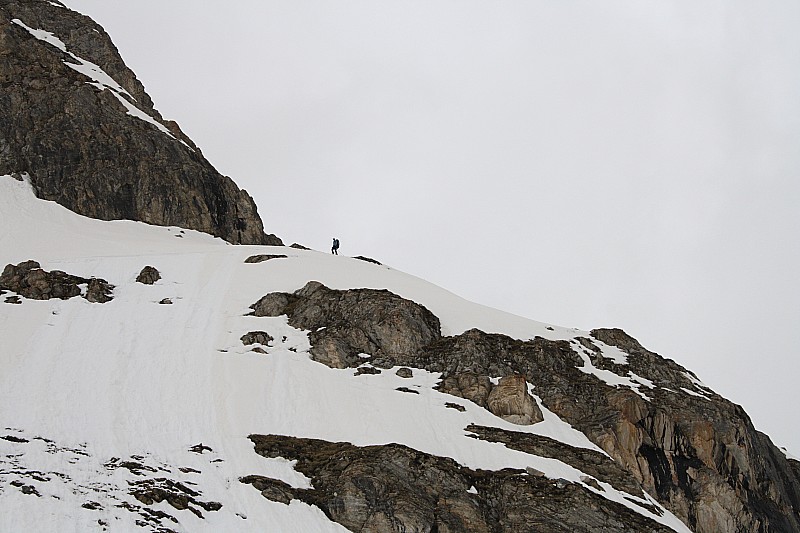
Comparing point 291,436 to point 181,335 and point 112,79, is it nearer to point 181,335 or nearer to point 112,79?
point 181,335

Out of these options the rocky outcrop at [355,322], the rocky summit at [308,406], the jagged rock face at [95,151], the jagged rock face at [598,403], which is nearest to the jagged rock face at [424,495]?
the rocky summit at [308,406]

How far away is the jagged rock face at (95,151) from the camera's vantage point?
6962cm

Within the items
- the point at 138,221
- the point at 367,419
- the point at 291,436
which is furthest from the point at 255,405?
the point at 138,221

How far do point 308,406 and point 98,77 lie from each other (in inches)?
2455

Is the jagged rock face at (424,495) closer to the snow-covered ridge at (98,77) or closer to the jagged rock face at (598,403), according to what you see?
the jagged rock face at (598,403)

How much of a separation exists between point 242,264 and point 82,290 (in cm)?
1299

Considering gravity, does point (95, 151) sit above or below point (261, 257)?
above

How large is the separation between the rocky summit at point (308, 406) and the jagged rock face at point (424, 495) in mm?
94

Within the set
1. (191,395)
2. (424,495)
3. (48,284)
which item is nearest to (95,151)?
(48,284)

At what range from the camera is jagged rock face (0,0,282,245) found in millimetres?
69625

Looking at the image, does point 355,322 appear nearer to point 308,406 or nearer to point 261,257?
point 308,406

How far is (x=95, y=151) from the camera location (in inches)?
2876

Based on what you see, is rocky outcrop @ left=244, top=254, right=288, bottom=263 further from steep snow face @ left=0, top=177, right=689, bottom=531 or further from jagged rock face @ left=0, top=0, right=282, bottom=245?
jagged rock face @ left=0, top=0, right=282, bottom=245

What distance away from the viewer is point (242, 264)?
186 feet
